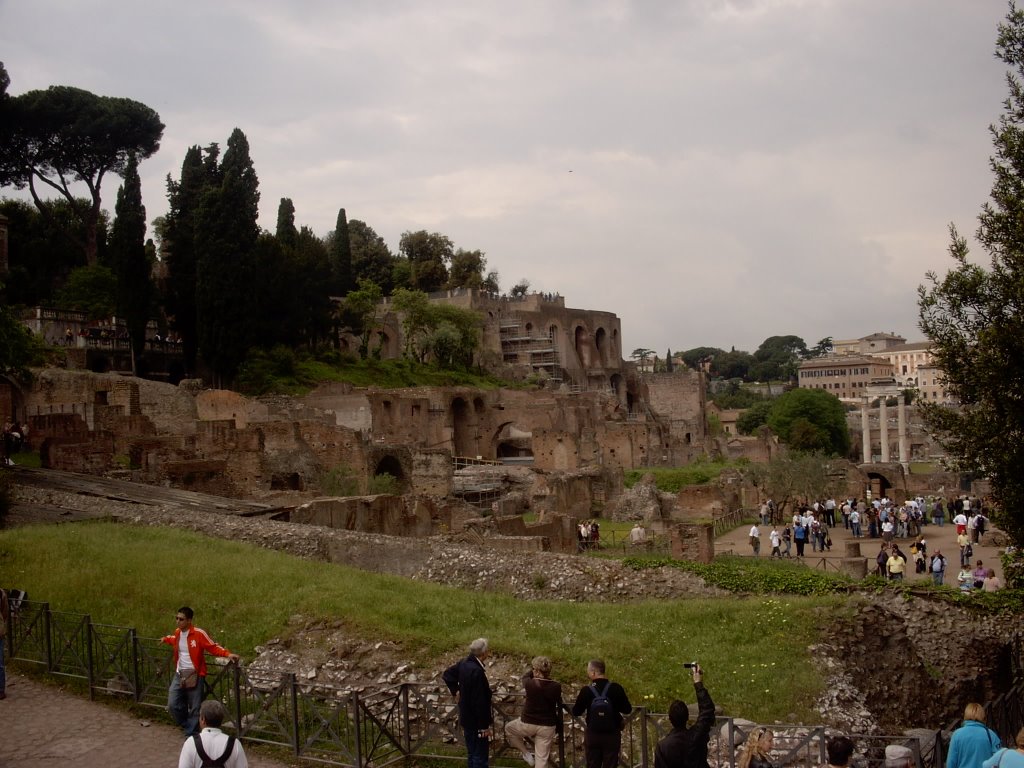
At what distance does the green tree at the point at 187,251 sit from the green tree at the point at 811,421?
Result: 46.6 meters

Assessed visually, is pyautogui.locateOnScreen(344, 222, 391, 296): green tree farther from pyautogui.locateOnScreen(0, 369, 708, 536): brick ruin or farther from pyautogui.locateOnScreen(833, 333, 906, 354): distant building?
pyautogui.locateOnScreen(833, 333, 906, 354): distant building

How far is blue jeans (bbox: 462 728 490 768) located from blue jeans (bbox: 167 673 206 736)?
235cm

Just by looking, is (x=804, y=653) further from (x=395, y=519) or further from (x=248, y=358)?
(x=248, y=358)

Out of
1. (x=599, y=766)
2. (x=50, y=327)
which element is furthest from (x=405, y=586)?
(x=50, y=327)

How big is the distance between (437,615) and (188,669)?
12.0 ft

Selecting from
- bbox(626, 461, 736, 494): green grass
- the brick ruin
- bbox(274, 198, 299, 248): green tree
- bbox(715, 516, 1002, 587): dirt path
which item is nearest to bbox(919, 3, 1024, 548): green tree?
bbox(715, 516, 1002, 587): dirt path

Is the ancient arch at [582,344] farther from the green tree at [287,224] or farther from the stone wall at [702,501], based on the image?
the stone wall at [702,501]

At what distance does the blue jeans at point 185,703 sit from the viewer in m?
8.87

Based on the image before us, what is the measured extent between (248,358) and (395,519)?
23.4 m

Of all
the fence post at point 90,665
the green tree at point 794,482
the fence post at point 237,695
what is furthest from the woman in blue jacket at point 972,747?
the green tree at point 794,482

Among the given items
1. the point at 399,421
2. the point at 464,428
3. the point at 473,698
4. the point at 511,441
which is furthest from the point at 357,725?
the point at 511,441

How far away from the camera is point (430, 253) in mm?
83375

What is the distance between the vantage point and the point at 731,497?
37469 mm

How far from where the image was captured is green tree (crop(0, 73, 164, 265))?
154 feet
